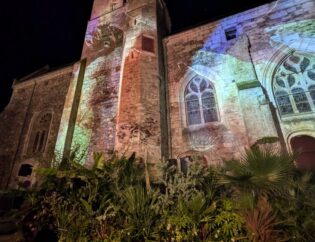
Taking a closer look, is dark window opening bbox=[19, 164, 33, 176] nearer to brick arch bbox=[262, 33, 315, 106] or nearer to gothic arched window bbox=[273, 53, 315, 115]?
brick arch bbox=[262, 33, 315, 106]

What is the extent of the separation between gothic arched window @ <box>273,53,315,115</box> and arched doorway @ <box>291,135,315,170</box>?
3.39ft

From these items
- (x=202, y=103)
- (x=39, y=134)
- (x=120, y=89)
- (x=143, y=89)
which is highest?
(x=120, y=89)

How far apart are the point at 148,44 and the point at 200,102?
398 centimetres

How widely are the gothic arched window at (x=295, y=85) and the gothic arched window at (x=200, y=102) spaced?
2561mm

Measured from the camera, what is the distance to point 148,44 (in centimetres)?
1017

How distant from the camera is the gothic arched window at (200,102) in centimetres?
895

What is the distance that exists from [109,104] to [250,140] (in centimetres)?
655

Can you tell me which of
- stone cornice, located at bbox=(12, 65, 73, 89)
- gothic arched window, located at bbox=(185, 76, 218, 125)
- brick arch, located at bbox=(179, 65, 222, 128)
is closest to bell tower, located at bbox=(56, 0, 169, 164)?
brick arch, located at bbox=(179, 65, 222, 128)

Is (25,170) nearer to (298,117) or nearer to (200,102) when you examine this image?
(200,102)

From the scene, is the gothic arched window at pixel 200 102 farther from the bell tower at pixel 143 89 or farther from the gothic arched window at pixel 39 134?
the gothic arched window at pixel 39 134

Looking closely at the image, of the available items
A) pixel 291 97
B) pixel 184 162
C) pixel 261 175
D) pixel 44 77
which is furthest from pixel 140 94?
pixel 44 77

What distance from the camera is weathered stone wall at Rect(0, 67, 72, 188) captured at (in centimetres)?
1188

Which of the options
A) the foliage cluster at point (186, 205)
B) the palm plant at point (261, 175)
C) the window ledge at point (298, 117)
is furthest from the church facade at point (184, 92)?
the palm plant at point (261, 175)

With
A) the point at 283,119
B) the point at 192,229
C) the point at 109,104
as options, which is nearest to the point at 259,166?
the point at 192,229
